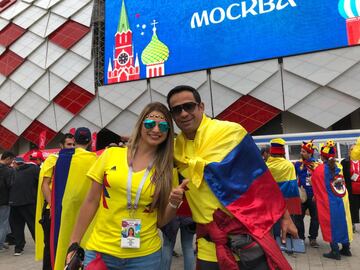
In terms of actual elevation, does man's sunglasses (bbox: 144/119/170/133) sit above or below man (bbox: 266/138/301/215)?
above

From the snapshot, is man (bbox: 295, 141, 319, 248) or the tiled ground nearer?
the tiled ground

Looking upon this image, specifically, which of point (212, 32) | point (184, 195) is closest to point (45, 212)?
point (184, 195)

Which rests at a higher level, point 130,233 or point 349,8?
point 349,8

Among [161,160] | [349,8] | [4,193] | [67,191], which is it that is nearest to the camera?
[161,160]

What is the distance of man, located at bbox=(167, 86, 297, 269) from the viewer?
176 centimetres

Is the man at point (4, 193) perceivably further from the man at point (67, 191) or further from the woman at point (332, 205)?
the woman at point (332, 205)

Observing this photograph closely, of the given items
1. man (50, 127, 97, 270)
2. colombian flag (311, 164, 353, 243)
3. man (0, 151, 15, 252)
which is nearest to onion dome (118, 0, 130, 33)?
man (0, 151, 15, 252)

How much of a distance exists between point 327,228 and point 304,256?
0.59 metres

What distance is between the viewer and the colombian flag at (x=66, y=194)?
9.70ft

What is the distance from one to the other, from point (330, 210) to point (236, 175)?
4.25 meters

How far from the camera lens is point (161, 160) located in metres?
1.98

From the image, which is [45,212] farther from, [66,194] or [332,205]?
[332,205]

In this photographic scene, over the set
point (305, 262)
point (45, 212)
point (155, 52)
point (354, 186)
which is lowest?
point (305, 262)

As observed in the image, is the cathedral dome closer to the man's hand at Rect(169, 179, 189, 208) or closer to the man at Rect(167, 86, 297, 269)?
the man at Rect(167, 86, 297, 269)
